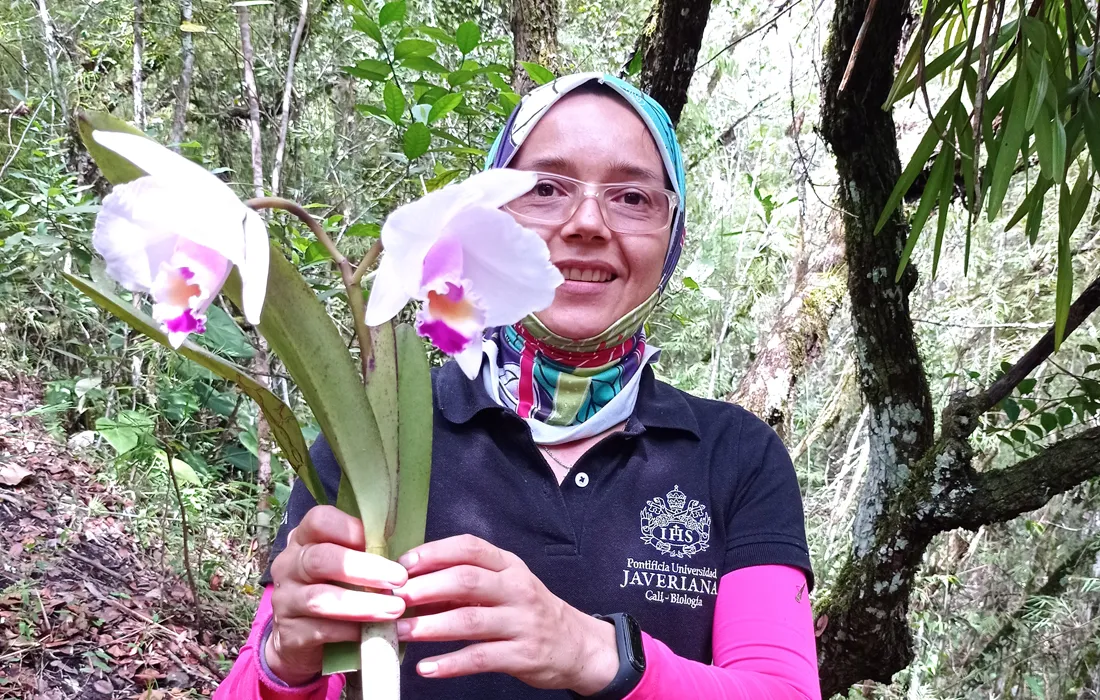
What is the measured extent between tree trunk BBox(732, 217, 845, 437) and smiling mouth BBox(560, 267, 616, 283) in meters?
1.63

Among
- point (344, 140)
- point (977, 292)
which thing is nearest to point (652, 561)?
point (344, 140)

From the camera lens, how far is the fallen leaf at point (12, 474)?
231cm

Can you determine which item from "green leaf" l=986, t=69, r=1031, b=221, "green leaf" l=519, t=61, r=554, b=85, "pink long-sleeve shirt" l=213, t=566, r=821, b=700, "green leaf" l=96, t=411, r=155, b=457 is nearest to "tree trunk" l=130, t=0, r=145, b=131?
"green leaf" l=96, t=411, r=155, b=457

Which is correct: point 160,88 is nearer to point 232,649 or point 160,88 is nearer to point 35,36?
point 35,36

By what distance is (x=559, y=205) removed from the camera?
3.47 ft

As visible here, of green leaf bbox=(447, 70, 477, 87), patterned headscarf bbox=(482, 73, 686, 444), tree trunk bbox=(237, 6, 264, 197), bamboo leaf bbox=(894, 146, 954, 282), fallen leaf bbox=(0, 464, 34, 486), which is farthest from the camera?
fallen leaf bbox=(0, 464, 34, 486)

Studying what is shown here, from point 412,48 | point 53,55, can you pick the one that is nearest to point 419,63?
point 412,48

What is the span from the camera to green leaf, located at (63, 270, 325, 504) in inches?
20.1

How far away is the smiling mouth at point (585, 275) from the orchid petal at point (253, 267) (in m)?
0.60

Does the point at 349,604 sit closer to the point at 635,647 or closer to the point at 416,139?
the point at 635,647

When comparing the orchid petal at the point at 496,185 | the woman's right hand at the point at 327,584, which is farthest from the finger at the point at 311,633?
the orchid petal at the point at 496,185

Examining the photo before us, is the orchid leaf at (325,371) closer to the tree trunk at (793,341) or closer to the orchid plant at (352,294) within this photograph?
the orchid plant at (352,294)

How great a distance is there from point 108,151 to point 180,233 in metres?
0.08

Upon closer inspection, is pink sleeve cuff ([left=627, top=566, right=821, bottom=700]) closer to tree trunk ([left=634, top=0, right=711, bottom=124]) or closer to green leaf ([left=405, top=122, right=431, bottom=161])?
green leaf ([left=405, top=122, right=431, bottom=161])
